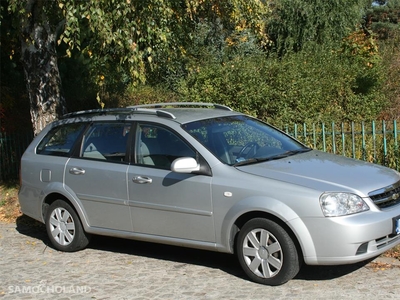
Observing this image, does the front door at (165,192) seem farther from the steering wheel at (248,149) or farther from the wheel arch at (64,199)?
the wheel arch at (64,199)

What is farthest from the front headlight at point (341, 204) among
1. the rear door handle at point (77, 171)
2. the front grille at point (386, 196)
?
the rear door handle at point (77, 171)

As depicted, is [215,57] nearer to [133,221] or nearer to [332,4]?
[332,4]

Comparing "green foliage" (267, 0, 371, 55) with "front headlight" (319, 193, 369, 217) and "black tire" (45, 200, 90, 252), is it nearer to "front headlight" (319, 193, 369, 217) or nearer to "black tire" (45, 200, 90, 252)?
"black tire" (45, 200, 90, 252)

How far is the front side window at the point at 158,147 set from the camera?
6445mm

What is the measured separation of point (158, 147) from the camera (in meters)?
6.66

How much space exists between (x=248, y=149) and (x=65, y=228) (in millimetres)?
2623

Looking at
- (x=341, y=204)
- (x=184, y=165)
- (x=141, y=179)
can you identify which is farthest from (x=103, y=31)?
(x=341, y=204)

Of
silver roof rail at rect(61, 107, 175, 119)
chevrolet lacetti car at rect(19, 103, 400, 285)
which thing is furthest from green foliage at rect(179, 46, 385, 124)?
silver roof rail at rect(61, 107, 175, 119)

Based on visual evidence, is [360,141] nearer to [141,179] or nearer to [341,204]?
[341,204]

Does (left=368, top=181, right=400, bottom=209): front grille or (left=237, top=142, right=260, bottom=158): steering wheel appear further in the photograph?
(left=237, top=142, right=260, bottom=158): steering wheel

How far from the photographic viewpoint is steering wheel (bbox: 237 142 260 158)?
6.39 m

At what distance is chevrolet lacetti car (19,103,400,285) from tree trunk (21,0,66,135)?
117 inches

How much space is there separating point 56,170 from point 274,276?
323 centimetres

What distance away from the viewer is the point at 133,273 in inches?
256
